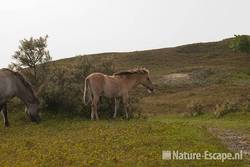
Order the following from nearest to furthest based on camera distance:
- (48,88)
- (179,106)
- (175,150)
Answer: (175,150), (48,88), (179,106)

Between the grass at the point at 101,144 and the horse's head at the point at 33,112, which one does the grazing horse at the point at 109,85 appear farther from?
the horse's head at the point at 33,112

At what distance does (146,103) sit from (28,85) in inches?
744

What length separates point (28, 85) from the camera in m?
19.6

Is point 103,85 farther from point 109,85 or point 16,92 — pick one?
point 16,92

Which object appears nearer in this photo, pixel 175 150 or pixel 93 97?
pixel 175 150

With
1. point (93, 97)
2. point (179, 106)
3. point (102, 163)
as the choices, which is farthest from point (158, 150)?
point (179, 106)

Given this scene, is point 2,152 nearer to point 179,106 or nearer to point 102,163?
point 102,163

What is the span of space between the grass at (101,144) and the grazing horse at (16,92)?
3.65 ft

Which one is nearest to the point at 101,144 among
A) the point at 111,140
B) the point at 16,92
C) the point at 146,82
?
the point at 111,140

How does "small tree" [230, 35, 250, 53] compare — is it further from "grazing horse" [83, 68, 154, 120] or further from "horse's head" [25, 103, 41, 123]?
"horse's head" [25, 103, 41, 123]

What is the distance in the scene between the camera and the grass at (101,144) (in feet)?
37.9

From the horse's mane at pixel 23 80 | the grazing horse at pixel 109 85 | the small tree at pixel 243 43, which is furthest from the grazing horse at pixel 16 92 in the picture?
the small tree at pixel 243 43

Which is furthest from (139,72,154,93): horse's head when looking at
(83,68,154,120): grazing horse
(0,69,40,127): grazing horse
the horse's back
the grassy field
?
(0,69,40,127): grazing horse

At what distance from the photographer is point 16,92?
19.3 meters
